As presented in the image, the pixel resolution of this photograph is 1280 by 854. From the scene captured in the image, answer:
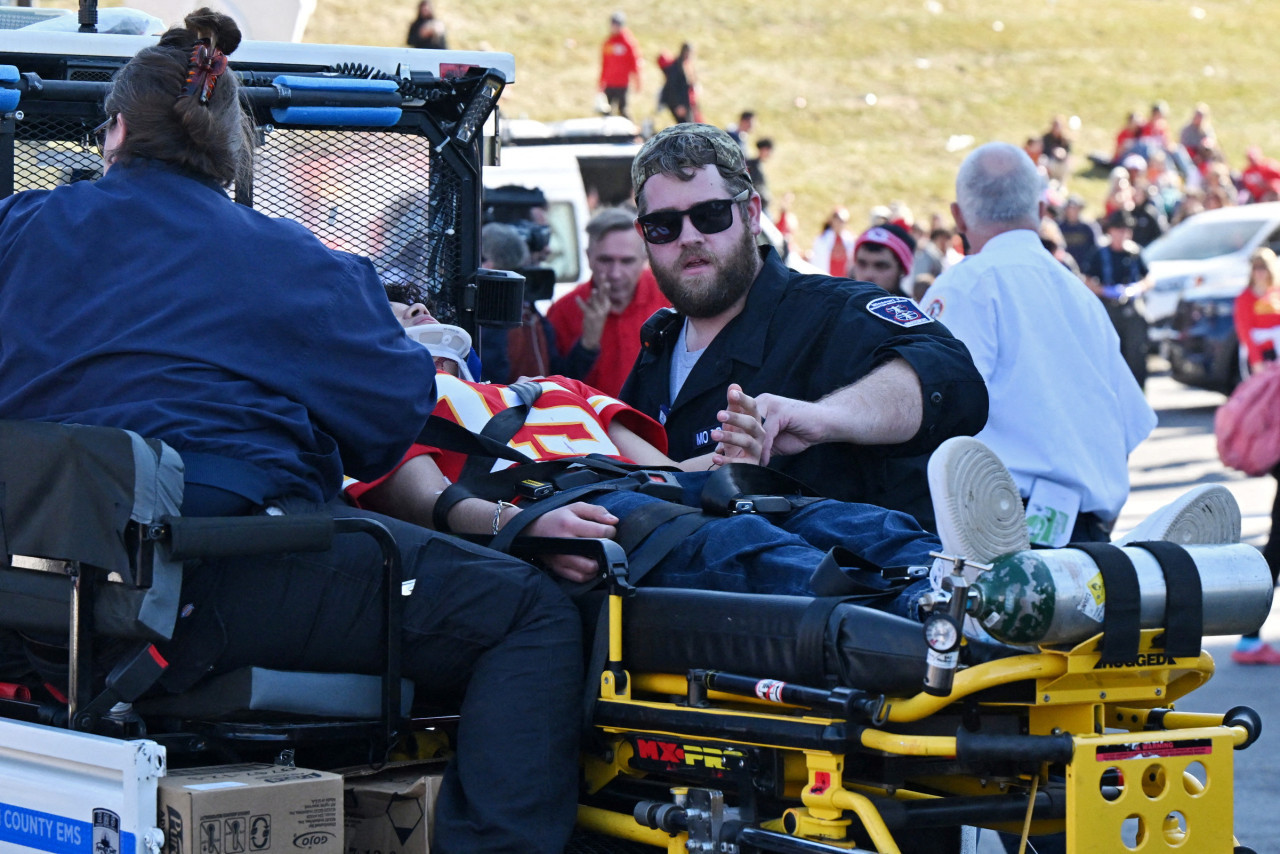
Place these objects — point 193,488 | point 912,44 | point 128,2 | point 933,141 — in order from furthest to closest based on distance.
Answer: point 912,44, point 933,141, point 128,2, point 193,488

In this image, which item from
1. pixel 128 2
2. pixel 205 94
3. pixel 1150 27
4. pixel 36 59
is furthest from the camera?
pixel 1150 27

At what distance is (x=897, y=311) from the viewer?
446 cm

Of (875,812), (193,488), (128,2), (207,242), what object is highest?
(128,2)

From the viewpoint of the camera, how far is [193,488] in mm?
3160

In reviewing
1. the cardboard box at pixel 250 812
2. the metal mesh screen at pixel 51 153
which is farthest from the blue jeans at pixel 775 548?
the metal mesh screen at pixel 51 153

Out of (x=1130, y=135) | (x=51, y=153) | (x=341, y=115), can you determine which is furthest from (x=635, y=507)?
(x=1130, y=135)

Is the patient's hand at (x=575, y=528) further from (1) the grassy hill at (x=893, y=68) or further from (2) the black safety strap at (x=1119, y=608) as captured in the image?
(1) the grassy hill at (x=893, y=68)

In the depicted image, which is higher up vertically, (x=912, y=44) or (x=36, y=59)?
(x=912, y=44)

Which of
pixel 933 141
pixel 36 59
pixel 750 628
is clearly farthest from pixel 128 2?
pixel 933 141

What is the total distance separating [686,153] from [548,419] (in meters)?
0.85

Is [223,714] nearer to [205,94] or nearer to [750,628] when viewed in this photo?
[750,628]

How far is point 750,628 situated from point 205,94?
155cm

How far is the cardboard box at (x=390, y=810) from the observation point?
3.34 meters

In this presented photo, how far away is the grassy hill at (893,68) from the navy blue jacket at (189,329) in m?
26.8
